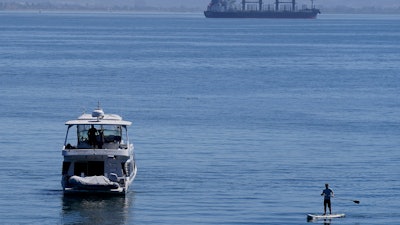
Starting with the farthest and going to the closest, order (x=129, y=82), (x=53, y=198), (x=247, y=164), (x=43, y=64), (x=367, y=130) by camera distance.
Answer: (x=43, y=64), (x=129, y=82), (x=367, y=130), (x=247, y=164), (x=53, y=198)

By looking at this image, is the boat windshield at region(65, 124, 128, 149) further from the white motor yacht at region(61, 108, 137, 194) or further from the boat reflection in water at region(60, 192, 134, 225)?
the boat reflection in water at region(60, 192, 134, 225)

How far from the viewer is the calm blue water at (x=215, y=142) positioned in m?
54.1

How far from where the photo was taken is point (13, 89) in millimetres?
110750

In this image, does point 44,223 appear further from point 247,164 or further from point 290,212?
point 247,164

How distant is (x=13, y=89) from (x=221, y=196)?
5693cm

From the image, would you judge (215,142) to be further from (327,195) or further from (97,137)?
(327,195)

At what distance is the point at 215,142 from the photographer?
7388cm

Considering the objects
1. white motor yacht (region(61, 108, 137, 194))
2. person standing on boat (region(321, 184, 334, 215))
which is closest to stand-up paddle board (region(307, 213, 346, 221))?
person standing on boat (region(321, 184, 334, 215))

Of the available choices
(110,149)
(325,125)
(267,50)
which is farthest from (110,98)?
(267,50)

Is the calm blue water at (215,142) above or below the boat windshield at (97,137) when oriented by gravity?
below

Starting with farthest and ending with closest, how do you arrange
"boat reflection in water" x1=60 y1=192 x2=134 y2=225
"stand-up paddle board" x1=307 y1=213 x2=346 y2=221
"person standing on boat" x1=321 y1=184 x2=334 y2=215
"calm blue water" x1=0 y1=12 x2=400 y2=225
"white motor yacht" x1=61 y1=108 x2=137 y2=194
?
A: "white motor yacht" x1=61 y1=108 x2=137 y2=194
"calm blue water" x1=0 y1=12 x2=400 y2=225
"boat reflection in water" x1=60 y1=192 x2=134 y2=225
"person standing on boat" x1=321 y1=184 x2=334 y2=215
"stand-up paddle board" x1=307 y1=213 x2=346 y2=221

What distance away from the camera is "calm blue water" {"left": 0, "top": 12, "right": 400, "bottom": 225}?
177 ft

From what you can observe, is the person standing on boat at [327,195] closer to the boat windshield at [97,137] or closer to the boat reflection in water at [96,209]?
the boat reflection in water at [96,209]

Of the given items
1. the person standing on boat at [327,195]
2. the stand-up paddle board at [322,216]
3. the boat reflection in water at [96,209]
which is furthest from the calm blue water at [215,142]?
the person standing on boat at [327,195]
